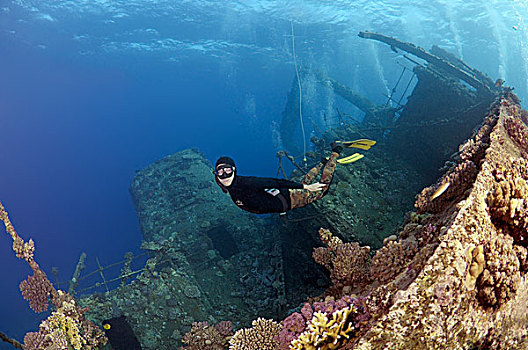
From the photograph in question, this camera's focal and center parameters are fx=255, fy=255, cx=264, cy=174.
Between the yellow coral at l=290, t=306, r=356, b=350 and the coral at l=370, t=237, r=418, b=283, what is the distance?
97 centimetres

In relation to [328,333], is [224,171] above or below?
above

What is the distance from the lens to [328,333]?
7.19 ft

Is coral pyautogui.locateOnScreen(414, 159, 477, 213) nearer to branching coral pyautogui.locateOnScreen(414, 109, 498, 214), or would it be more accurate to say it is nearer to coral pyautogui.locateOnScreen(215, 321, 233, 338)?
branching coral pyautogui.locateOnScreen(414, 109, 498, 214)

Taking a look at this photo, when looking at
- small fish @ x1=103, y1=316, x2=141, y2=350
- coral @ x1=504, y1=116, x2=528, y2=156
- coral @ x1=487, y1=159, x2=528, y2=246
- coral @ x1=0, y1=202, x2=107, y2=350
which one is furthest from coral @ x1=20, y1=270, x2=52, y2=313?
coral @ x1=504, y1=116, x2=528, y2=156

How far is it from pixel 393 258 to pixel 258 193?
2.51 meters

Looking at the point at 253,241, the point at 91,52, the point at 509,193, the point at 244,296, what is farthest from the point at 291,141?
the point at 91,52

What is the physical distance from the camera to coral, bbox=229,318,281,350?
3.83 meters

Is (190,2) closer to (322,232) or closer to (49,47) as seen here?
(49,47)

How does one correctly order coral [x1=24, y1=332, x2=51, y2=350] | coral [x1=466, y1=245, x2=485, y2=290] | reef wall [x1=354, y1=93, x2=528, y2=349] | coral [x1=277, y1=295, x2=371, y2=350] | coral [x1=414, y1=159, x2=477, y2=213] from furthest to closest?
1. coral [x1=24, y1=332, x2=51, y2=350]
2. coral [x1=414, y1=159, x2=477, y2=213]
3. coral [x1=277, y1=295, x2=371, y2=350]
4. coral [x1=466, y1=245, x2=485, y2=290]
5. reef wall [x1=354, y1=93, x2=528, y2=349]

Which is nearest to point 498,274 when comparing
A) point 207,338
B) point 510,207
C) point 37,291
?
point 510,207

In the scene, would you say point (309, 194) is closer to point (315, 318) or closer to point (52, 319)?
point (315, 318)

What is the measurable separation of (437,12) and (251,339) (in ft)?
131

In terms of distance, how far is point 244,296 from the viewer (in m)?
7.64

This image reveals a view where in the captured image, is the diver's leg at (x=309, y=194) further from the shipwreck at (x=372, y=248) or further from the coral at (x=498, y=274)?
the coral at (x=498, y=274)
